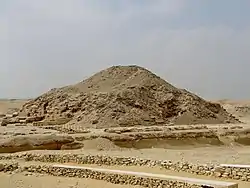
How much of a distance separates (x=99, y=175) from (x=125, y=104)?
91.5 feet

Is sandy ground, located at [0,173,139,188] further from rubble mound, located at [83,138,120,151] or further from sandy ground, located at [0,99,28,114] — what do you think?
sandy ground, located at [0,99,28,114]

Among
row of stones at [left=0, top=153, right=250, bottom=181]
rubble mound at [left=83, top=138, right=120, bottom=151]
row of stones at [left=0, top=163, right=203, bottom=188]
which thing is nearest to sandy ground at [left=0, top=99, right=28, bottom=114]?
rubble mound at [left=83, top=138, right=120, bottom=151]

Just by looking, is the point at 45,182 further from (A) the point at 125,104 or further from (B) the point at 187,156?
(A) the point at 125,104

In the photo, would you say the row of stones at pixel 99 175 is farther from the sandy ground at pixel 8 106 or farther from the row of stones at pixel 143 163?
the sandy ground at pixel 8 106

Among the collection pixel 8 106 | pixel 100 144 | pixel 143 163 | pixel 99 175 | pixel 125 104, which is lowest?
pixel 99 175

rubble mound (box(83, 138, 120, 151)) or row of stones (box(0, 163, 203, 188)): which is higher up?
rubble mound (box(83, 138, 120, 151))

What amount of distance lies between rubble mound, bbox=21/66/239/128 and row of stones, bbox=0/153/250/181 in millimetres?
19448

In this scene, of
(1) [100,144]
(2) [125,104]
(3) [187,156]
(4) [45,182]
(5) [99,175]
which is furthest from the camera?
(2) [125,104]

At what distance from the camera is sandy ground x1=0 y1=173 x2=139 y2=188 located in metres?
17.6

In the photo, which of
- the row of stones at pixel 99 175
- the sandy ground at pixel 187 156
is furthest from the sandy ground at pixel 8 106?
the row of stones at pixel 99 175

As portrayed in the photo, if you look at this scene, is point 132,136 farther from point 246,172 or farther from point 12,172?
point 246,172

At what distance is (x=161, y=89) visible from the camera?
5084 cm

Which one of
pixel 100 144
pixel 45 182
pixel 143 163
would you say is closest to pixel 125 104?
pixel 100 144

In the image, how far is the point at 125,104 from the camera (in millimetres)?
45812
